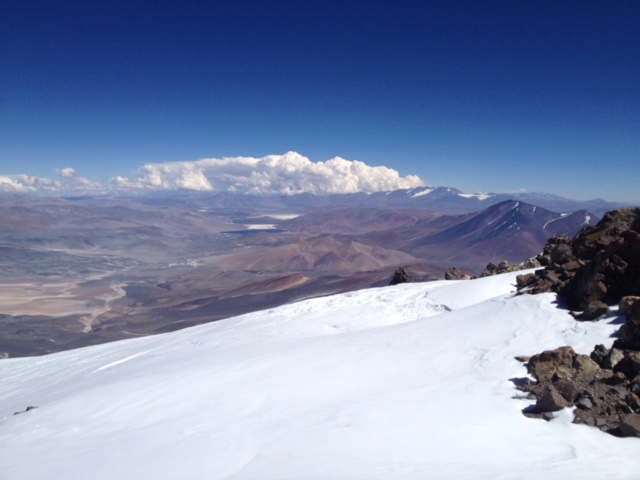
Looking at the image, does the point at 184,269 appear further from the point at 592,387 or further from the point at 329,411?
the point at 592,387

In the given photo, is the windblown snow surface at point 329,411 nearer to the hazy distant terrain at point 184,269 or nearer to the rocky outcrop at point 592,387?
the rocky outcrop at point 592,387

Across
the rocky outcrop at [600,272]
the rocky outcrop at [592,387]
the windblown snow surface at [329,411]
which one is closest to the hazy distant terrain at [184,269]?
the windblown snow surface at [329,411]

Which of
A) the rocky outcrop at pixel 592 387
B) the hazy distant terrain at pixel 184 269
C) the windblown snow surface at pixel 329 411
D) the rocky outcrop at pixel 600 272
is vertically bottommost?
the hazy distant terrain at pixel 184 269

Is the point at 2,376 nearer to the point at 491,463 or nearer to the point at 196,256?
the point at 491,463

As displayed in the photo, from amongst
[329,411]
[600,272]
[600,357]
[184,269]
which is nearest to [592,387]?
[600,357]

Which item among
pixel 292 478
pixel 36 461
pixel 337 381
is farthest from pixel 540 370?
pixel 36 461

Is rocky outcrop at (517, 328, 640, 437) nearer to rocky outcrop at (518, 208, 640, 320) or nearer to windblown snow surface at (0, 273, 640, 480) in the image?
windblown snow surface at (0, 273, 640, 480)
